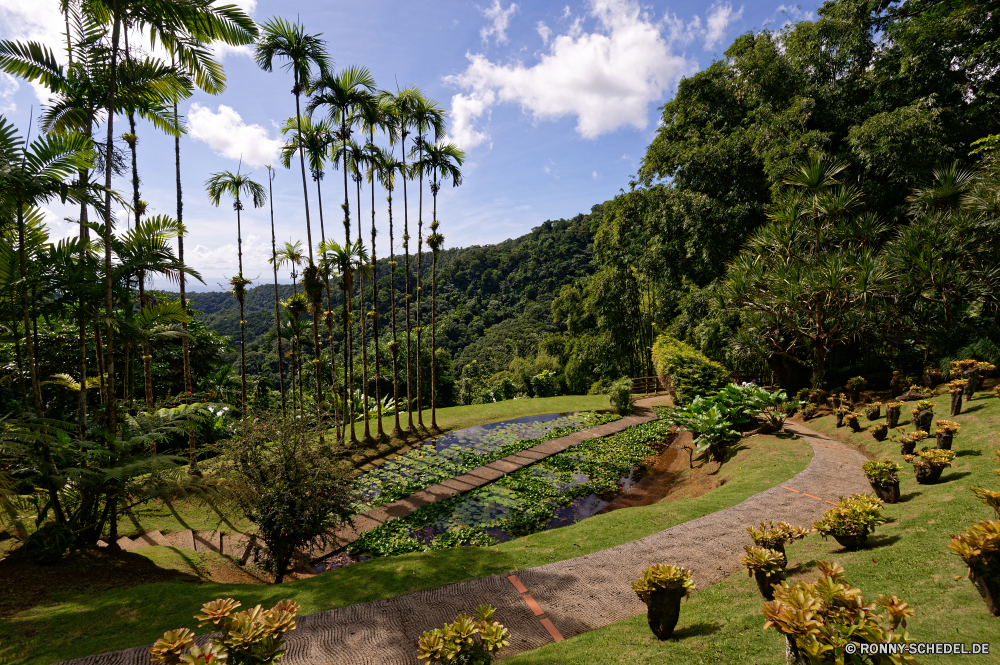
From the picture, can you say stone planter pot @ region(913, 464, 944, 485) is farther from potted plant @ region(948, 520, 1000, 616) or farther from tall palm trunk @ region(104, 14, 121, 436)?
tall palm trunk @ region(104, 14, 121, 436)

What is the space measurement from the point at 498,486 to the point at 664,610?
296 inches

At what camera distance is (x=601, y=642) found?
388cm

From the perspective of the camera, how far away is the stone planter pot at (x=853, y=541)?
15.5ft

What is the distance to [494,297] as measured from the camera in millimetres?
70812

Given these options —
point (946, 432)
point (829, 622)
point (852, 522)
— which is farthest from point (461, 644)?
point (946, 432)

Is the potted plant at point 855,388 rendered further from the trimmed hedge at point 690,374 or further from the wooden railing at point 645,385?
the wooden railing at point 645,385

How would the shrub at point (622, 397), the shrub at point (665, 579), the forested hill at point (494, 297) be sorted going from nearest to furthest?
the shrub at point (665, 579)
the shrub at point (622, 397)
the forested hill at point (494, 297)

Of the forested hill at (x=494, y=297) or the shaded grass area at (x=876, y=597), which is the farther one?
the forested hill at (x=494, y=297)

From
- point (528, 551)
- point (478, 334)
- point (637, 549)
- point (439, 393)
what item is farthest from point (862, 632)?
point (478, 334)

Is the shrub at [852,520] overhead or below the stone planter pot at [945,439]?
below

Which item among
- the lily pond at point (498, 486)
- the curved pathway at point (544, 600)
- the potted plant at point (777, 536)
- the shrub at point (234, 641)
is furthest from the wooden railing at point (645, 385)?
the shrub at point (234, 641)

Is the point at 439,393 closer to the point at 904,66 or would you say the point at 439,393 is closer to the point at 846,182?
the point at 846,182

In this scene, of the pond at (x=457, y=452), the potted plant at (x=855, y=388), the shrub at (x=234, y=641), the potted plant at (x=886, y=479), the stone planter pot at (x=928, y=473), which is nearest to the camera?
the shrub at (x=234, y=641)

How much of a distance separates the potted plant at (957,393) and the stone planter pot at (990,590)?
25.7 ft
